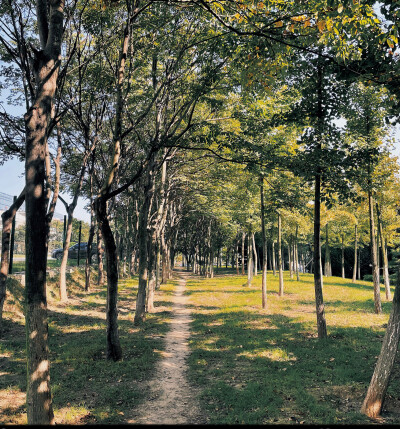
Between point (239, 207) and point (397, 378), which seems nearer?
point (397, 378)

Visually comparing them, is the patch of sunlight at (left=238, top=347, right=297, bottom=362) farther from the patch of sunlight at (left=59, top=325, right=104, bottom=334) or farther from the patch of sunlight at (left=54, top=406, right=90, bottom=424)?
the patch of sunlight at (left=59, top=325, right=104, bottom=334)

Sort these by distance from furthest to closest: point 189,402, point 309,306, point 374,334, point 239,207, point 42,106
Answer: point 239,207 → point 309,306 → point 374,334 → point 189,402 → point 42,106

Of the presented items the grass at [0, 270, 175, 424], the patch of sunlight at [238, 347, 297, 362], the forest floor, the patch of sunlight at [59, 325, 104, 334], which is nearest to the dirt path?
the forest floor

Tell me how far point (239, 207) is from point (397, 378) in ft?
60.6

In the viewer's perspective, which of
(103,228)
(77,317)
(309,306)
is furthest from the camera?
(309,306)

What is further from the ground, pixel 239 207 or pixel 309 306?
pixel 239 207

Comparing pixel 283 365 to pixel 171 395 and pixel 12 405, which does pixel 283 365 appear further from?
pixel 12 405

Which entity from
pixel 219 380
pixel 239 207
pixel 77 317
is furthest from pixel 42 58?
pixel 239 207

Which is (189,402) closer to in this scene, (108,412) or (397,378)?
(108,412)

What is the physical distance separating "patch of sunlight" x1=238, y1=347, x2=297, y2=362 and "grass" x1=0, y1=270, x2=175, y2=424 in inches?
110

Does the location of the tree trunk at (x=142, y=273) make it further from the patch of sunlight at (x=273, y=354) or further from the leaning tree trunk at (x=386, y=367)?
the leaning tree trunk at (x=386, y=367)

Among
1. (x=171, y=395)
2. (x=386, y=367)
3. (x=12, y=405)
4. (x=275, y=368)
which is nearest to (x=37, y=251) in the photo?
(x=12, y=405)

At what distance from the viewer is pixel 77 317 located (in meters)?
15.2

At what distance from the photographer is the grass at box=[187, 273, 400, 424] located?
6.17 m
